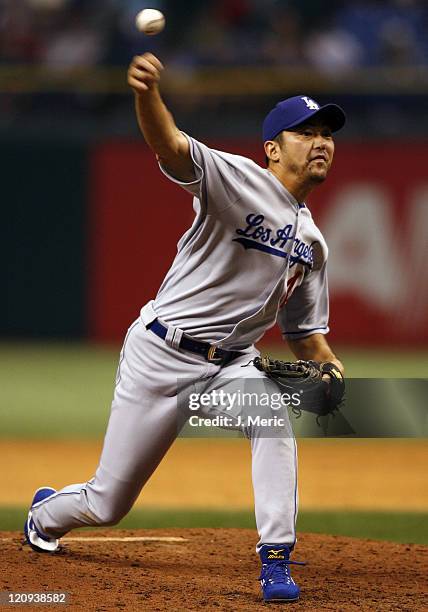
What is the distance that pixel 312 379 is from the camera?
167 inches

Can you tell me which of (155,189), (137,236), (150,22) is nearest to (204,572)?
(150,22)

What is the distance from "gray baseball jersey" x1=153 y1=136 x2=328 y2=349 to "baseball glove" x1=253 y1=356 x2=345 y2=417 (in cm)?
20

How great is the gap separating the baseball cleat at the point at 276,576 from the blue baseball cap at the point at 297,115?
152 cm

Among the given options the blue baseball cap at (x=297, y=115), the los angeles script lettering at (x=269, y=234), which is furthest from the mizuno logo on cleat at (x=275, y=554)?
the blue baseball cap at (x=297, y=115)

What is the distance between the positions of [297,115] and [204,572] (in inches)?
71.9

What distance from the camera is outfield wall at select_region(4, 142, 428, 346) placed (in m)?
13.2

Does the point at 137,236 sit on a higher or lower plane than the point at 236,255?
higher

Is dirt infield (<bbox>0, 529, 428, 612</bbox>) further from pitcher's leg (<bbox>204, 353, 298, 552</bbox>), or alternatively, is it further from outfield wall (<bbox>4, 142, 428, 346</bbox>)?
outfield wall (<bbox>4, 142, 428, 346</bbox>)

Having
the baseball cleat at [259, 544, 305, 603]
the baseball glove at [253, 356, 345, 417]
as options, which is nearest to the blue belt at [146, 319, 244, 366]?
the baseball glove at [253, 356, 345, 417]

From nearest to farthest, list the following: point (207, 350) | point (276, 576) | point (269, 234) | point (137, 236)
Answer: point (276, 576) → point (269, 234) → point (207, 350) → point (137, 236)

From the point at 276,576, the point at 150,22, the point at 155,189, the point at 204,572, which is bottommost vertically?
the point at 204,572

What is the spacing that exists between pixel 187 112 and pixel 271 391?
973cm

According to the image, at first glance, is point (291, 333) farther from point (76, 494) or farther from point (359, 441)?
point (359, 441)

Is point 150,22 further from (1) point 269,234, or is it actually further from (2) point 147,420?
(2) point 147,420
